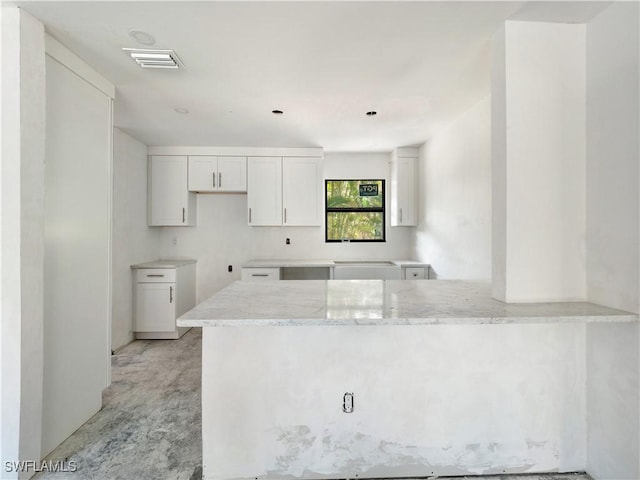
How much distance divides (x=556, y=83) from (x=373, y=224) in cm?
298

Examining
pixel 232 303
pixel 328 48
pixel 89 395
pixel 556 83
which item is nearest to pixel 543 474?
pixel 232 303

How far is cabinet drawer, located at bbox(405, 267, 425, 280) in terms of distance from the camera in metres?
3.77

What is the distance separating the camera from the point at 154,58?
1905mm

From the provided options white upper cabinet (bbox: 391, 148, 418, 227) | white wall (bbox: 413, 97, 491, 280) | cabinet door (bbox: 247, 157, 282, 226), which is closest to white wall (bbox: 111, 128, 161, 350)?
cabinet door (bbox: 247, 157, 282, 226)

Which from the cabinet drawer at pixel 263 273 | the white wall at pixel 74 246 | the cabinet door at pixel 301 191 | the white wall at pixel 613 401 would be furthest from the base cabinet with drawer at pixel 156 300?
the white wall at pixel 613 401

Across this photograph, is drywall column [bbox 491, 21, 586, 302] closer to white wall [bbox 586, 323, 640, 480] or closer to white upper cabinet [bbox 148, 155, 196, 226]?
white wall [bbox 586, 323, 640, 480]

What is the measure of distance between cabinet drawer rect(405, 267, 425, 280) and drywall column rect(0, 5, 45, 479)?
11.3 feet

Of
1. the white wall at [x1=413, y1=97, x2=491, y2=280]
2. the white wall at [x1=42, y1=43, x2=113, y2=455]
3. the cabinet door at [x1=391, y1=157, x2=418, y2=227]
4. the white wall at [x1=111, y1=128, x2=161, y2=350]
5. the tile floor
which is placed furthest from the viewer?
the cabinet door at [x1=391, y1=157, x2=418, y2=227]

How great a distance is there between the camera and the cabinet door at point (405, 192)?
4020mm

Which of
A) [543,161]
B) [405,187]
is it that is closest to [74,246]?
[543,161]

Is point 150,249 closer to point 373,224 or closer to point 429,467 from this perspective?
point 373,224

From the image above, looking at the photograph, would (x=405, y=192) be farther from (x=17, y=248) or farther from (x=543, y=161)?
(x=17, y=248)

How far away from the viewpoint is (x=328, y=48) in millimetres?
1781

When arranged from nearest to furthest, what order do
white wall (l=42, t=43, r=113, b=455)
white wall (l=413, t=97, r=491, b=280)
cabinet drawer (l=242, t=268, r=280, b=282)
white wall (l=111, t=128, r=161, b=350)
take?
white wall (l=42, t=43, r=113, b=455), white wall (l=413, t=97, r=491, b=280), white wall (l=111, t=128, r=161, b=350), cabinet drawer (l=242, t=268, r=280, b=282)
